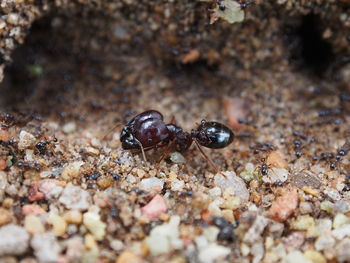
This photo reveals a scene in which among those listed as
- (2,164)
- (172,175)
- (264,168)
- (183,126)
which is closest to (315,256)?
(264,168)

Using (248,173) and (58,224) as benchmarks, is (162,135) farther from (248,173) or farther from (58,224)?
(58,224)

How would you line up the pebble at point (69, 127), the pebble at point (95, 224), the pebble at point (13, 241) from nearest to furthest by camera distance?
the pebble at point (13, 241) → the pebble at point (95, 224) → the pebble at point (69, 127)

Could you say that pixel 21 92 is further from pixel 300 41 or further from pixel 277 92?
pixel 300 41

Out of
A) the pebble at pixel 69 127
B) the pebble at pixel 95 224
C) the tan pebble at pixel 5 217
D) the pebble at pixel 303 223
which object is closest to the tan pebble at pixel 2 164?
the tan pebble at pixel 5 217

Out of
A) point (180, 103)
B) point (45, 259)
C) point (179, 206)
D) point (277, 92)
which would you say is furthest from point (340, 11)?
point (45, 259)

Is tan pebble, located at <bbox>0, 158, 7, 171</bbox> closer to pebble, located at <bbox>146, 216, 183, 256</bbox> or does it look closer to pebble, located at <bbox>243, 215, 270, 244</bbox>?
pebble, located at <bbox>146, 216, 183, 256</bbox>

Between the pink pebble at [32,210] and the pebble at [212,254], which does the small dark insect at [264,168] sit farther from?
the pink pebble at [32,210]
